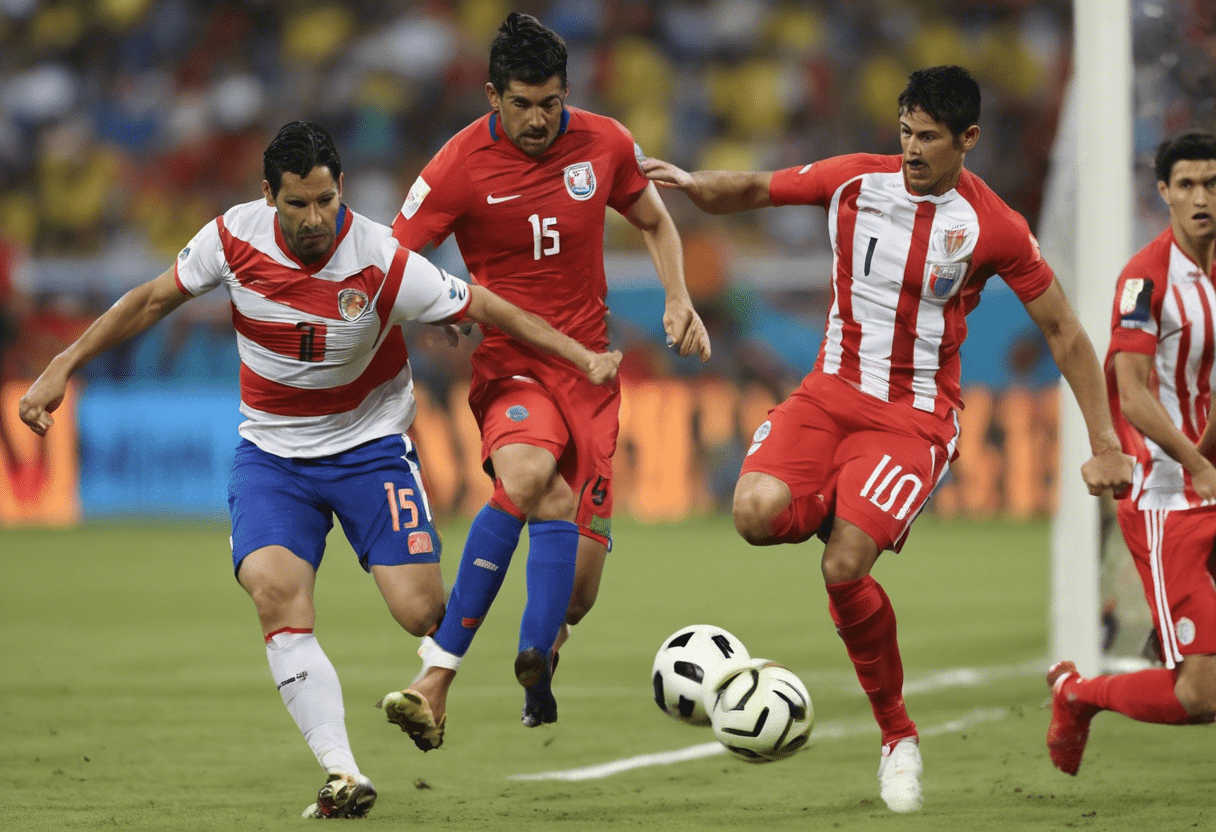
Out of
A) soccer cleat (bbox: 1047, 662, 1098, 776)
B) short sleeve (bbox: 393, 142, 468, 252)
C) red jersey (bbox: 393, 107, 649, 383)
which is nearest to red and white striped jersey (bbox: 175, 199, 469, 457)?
short sleeve (bbox: 393, 142, 468, 252)

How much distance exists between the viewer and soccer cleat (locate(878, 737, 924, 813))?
5.48m

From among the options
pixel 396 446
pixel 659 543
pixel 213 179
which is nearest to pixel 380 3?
pixel 213 179

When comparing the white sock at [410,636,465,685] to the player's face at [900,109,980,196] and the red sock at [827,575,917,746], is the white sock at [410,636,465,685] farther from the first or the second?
the player's face at [900,109,980,196]

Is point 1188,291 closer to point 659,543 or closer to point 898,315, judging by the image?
point 898,315

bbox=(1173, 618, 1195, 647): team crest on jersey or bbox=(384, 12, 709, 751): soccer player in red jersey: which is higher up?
bbox=(384, 12, 709, 751): soccer player in red jersey

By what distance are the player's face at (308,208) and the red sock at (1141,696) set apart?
3.04 meters

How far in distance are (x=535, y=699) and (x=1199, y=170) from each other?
2883 millimetres

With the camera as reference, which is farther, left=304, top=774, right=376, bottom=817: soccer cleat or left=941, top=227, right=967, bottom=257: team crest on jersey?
left=941, top=227, right=967, bottom=257: team crest on jersey

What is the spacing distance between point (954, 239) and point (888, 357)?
1.52ft

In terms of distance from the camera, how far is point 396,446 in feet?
19.4

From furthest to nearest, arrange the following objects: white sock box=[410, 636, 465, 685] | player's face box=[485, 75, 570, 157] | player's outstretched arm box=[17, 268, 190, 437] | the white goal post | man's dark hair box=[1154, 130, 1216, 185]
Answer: the white goal post, white sock box=[410, 636, 465, 685], player's face box=[485, 75, 570, 157], man's dark hair box=[1154, 130, 1216, 185], player's outstretched arm box=[17, 268, 190, 437]

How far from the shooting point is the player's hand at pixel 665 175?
591cm

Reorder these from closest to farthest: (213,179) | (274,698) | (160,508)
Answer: (274,698) → (160,508) → (213,179)

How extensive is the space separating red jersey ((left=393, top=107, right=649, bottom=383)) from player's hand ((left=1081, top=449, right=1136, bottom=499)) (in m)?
1.84
